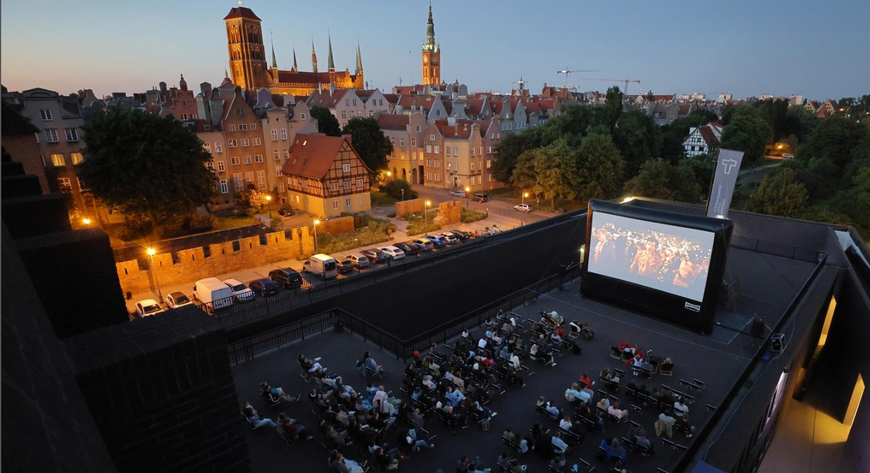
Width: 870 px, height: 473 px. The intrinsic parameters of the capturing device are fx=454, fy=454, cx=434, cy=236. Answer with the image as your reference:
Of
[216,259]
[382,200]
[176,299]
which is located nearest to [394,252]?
[216,259]

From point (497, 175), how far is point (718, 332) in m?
34.0

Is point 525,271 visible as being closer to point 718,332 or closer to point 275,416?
point 718,332

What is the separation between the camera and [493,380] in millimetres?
12586

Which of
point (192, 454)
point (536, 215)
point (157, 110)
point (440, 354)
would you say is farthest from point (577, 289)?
point (157, 110)

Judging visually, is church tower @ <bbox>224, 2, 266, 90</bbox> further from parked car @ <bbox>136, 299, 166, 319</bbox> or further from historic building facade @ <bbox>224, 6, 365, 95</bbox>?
parked car @ <bbox>136, 299, 166, 319</bbox>

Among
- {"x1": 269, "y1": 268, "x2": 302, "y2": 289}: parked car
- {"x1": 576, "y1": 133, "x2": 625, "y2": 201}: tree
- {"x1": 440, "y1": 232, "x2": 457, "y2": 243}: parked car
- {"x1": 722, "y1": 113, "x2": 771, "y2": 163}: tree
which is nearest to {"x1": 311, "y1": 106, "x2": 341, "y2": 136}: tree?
{"x1": 440, "y1": 232, "x2": 457, "y2": 243}: parked car

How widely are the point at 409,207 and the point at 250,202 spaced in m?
13.4

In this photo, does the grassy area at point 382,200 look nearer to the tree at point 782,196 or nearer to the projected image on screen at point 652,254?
the projected image on screen at point 652,254

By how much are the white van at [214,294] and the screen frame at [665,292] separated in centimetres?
1605

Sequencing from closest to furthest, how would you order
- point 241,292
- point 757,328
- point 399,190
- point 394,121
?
point 757,328
point 241,292
point 399,190
point 394,121

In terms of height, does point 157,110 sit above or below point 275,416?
above

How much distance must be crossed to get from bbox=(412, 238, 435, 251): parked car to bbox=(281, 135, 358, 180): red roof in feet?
35.7

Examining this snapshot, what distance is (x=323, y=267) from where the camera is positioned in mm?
25234

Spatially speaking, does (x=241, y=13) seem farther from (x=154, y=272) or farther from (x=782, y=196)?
(x=782, y=196)
